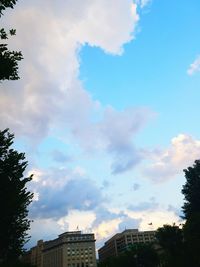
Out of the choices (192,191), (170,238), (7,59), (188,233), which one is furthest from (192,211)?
(7,59)

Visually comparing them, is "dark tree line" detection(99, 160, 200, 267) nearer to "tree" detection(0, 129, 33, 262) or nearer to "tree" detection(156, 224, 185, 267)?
"tree" detection(156, 224, 185, 267)

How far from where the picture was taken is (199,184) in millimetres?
59656

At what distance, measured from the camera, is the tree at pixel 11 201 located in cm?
2366

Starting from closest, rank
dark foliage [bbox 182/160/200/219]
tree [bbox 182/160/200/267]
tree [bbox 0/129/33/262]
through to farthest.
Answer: tree [bbox 0/129/33/262] → tree [bbox 182/160/200/267] → dark foliage [bbox 182/160/200/219]

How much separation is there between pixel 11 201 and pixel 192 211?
42.1 meters

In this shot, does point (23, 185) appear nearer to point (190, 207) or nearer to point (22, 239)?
point (22, 239)

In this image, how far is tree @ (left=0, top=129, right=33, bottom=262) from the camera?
77.6 feet

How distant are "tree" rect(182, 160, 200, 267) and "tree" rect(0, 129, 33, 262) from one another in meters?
30.8

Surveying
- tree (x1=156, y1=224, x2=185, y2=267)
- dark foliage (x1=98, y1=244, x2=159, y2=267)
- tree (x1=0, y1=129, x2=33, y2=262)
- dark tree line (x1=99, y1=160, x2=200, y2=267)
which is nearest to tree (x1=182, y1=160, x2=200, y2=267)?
dark tree line (x1=99, y1=160, x2=200, y2=267)

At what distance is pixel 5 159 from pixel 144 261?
80.3 meters

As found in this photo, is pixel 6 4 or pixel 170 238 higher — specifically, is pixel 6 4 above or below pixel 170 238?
below

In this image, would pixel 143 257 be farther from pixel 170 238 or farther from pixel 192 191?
pixel 192 191

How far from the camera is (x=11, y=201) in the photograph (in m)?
23.5

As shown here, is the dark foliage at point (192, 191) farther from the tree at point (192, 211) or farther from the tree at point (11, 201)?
the tree at point (11, 201)
